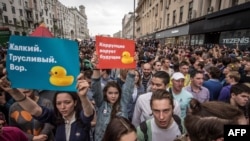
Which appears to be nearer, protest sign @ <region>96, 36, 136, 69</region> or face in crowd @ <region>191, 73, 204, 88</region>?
protest sign @ <region>96, 36, 136, 69</region>

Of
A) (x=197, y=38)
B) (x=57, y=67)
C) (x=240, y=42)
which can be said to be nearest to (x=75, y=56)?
(x=57, y=67)

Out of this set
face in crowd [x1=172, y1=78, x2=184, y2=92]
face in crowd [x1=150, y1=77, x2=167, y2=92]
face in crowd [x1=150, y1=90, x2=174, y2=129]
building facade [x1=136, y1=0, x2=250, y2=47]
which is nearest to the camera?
face in crowd [x1=150, y1=90, x2=174, y2=129]

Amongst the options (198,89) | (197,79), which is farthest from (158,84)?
(198,89)

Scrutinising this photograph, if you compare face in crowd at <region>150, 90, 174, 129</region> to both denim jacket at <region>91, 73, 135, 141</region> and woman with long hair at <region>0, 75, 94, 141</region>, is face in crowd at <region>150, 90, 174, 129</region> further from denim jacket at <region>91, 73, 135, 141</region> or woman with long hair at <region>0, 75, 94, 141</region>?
denim jacket at <region>91, 73, 135, 141</region>

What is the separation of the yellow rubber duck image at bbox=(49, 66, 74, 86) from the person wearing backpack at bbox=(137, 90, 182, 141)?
996 millimetres

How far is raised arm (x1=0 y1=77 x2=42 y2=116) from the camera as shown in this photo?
203 centimetres

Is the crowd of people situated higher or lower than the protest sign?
lower

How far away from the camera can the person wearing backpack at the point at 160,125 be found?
2266 millimetres

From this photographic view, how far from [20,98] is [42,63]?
44cm

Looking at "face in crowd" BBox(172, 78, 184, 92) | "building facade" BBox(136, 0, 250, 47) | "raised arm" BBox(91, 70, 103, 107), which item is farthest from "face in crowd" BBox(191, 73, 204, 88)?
"building facade" BBox(136, 0, 250, 47)

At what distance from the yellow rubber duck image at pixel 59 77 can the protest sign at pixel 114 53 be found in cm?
89

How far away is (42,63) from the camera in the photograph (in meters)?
2.11

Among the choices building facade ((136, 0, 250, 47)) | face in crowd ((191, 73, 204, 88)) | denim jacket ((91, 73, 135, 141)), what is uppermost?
building facade ((136, 0, 250, 47))

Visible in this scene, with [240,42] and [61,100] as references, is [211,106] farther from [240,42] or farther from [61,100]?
[240,42]
